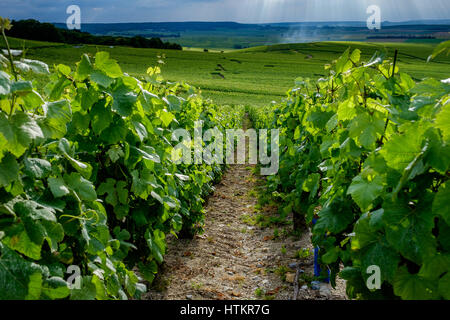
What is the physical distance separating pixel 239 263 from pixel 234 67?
212ft

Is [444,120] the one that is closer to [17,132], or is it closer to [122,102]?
[17,132]

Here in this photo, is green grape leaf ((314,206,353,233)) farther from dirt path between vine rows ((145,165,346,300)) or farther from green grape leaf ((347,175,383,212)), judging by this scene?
dirt path between vine rows ((145,165,346,300))

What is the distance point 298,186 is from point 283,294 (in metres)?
1.25

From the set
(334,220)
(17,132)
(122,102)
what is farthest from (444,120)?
(122,102)

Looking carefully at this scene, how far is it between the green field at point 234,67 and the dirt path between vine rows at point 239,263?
3106cm

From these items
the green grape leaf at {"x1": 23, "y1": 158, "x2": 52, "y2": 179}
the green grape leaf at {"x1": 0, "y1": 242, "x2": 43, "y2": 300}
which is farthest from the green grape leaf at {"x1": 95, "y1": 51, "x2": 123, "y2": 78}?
the green grape leaf at {"x1": 0, "y1": 242, "x2": 43, "y2": 300}

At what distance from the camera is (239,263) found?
5.06 meters

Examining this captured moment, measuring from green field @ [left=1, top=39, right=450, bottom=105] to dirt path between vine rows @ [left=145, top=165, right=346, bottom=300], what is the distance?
Result: 1223 inches

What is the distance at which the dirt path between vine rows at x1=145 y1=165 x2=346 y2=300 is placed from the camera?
410 centimetres

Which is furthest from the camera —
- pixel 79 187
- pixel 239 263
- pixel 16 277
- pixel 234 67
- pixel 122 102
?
pixel 234 67

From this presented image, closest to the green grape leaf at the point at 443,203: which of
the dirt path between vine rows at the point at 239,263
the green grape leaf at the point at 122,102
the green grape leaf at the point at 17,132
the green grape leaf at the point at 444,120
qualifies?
the green grape leaf at the point at 444,120

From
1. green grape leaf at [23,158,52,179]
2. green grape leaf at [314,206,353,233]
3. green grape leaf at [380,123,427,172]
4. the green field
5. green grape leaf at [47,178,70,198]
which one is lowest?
green grape leaf at [314,206,353,233]

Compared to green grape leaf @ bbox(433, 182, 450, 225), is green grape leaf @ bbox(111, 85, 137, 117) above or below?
above
